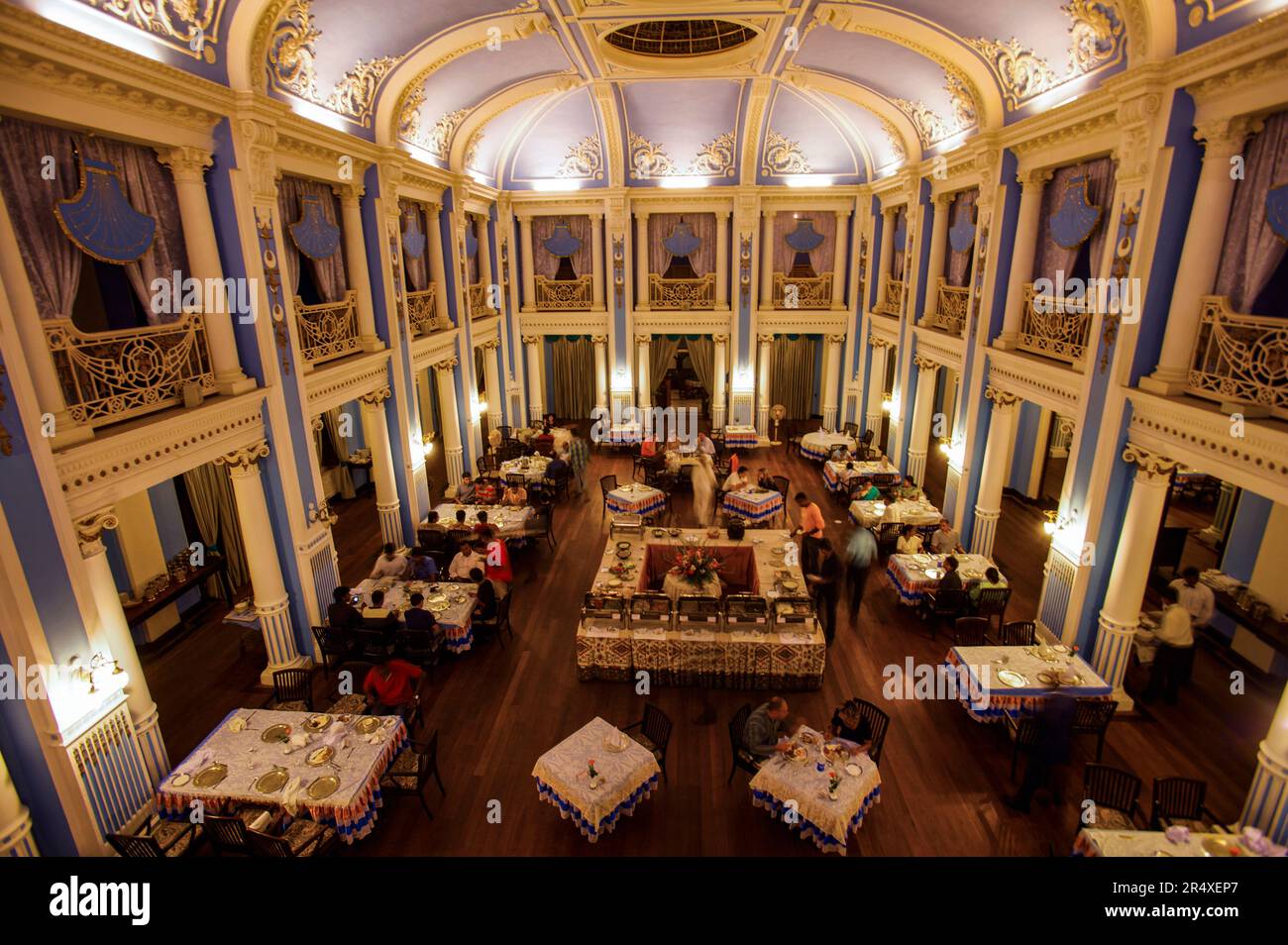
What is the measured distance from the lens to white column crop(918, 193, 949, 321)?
1381cm

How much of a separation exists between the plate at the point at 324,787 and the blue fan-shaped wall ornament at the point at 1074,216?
10.8 meters

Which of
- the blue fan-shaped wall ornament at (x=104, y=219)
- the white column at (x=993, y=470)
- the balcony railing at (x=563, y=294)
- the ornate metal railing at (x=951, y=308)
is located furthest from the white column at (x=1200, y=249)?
the balcony railing at (x=563, y=294)

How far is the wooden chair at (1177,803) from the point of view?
6113mm

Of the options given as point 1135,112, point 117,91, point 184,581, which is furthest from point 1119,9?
point 184,581

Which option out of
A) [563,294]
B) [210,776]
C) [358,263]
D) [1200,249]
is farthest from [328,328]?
[1200,249]


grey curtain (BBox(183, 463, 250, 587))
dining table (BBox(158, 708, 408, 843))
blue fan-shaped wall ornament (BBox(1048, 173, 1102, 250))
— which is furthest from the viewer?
grey curtain (BBox(183, 463, 250, 587))

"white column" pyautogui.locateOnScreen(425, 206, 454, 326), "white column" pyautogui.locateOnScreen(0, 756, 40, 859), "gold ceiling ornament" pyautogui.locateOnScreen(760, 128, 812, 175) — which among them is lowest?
"white column" pyautogui.locateOnScreen(0, 756, 40, 859)

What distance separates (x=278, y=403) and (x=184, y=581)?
3946mm

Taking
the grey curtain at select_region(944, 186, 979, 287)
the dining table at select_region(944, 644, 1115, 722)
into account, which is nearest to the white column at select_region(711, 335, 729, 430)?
the grey curtain at select_region(944, 186, 979, 287)

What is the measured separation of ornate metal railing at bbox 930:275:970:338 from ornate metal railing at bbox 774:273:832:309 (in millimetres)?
5267

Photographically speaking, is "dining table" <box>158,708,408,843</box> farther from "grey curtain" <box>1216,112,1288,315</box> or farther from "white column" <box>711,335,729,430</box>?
"white column" <box>711,335,729,430</box>

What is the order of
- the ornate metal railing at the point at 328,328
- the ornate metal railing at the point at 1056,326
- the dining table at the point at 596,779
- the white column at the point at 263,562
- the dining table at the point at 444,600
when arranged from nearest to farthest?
1. the dining table at the point at 596,779
2. the white column at the point at 263,562
3. the ornate metal railing at the point at 1056,326
4. the dining table at the point at 444,600
5. the ornate metal railing at the point at 328,328

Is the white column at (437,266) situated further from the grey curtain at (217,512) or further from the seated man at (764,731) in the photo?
the seated man at (764,731)

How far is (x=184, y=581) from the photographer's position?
10.4m
